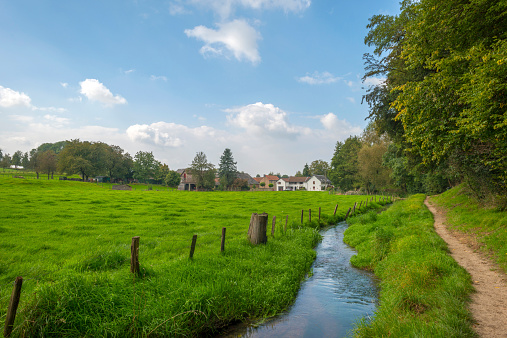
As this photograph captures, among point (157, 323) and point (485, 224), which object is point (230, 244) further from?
point (485, 224)

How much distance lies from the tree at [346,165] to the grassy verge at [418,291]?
70250 mm

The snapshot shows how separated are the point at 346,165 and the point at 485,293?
79.3 metres

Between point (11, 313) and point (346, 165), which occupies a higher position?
point (346, 165)

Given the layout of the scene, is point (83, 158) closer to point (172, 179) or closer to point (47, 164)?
point (47, 164)

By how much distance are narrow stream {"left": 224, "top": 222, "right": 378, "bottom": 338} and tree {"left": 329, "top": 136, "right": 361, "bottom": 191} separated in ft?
235

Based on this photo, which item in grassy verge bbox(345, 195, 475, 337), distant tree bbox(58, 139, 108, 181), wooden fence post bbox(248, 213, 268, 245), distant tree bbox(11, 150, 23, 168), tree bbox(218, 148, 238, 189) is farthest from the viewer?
distant tree bbox(11, 150, 23, 168)

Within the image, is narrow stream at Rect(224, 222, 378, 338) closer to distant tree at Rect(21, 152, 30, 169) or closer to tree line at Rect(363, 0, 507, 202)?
tree line at Rect(363, 0, 507, 202)

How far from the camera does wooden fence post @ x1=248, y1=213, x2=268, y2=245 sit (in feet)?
37.6

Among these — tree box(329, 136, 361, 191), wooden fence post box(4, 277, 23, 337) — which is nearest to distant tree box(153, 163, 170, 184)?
tree box(329, 136, 361, 191)

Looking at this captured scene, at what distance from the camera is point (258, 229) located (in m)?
11.6

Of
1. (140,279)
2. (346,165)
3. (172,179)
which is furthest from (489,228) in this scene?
(172,179)

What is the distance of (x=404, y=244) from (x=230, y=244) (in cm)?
721

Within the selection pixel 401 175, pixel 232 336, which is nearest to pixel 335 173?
pixel 401 175

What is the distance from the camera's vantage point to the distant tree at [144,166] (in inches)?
4187
